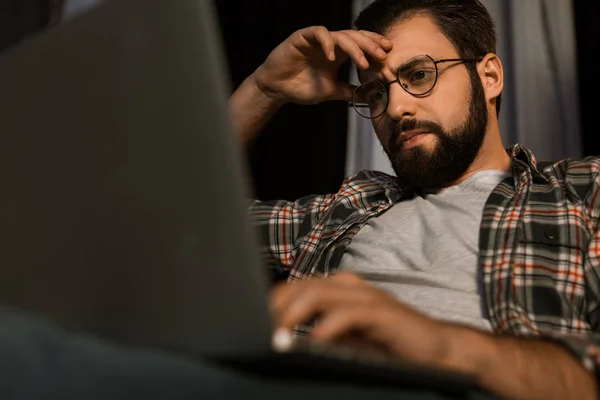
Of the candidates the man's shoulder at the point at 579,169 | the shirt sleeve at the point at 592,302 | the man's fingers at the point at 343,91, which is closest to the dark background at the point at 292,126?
the man's fingers at the point at 343,91

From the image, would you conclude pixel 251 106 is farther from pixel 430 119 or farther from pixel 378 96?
pixel 430 119

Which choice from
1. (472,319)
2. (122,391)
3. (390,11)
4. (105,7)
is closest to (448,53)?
(390,11)

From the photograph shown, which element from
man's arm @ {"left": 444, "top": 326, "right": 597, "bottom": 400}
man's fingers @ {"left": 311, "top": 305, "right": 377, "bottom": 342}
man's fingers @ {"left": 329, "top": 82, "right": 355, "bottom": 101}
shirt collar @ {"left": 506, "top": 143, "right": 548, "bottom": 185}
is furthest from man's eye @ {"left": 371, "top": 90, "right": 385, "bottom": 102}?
man's fingers @ {"left": 311, "top": 305, "right": 377, "bottom": 342}

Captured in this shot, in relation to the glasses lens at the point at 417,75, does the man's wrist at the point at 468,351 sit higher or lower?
lower

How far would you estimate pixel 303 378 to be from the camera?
0.46 meters

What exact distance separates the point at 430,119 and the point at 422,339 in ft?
Result: 2.73

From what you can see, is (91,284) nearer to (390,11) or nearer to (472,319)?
(472,319)

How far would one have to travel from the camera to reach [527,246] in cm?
114

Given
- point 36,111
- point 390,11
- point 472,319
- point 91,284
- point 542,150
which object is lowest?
point 472,319

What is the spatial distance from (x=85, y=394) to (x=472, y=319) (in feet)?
2.62

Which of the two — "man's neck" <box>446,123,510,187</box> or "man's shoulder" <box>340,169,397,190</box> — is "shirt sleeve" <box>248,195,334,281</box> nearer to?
"man's shoulder" <box>340,169,397,190</box>

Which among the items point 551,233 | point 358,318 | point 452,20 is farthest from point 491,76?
point 358,318

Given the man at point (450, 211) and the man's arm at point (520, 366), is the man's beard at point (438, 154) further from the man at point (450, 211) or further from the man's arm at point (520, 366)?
the man's arm at point (520, 366)

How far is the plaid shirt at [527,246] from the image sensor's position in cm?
104
